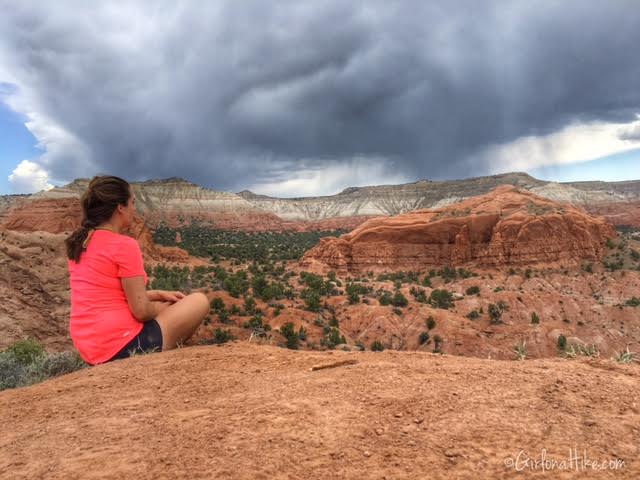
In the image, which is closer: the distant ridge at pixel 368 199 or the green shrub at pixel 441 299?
the green shrub at pixel 441 299

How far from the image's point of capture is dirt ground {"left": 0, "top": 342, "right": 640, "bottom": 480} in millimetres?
2418

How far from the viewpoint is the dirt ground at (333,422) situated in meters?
2.42

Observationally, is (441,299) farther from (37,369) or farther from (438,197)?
(438,197)

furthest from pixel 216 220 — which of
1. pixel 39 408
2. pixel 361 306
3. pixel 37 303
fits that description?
pixel 39 408

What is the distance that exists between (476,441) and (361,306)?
1067 inches

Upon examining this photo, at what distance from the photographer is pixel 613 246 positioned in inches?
1804

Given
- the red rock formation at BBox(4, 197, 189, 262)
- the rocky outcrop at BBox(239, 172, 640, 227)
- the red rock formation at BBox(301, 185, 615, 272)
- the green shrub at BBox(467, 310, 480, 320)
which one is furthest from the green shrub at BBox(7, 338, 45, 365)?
the rocky outcrop at BBox(239, 172, 640, 227)

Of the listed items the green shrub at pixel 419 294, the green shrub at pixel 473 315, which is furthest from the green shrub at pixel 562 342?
the green shrub at pixel 419 294

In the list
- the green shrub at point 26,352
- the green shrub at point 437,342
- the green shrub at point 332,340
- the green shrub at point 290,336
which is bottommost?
the green shrub at point 437,342

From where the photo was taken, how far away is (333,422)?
2973 millimetres

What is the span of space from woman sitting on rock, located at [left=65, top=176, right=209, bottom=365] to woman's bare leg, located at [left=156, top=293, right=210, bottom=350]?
0.31 ft

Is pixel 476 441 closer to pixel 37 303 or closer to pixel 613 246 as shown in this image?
pixel 37 303

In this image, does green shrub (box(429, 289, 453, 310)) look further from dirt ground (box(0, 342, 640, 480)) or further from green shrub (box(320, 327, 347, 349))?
dirt ground (box(0, 342, 640, 480))

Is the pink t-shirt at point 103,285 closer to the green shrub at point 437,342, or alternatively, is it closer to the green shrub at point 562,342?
the green shrub at point 437,342
